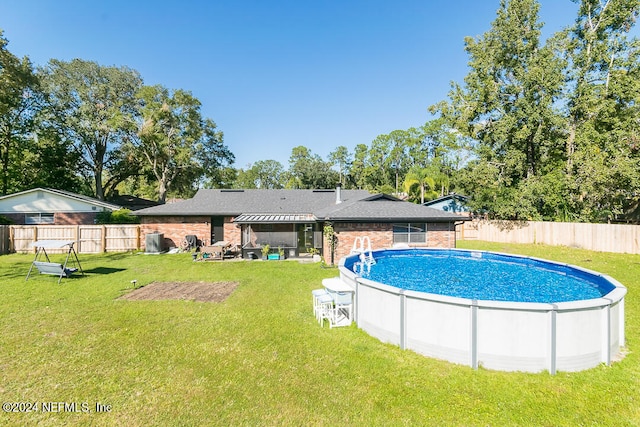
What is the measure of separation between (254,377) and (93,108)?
4141cm

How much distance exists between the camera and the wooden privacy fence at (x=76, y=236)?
1802 cm

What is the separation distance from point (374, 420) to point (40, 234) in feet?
78.9

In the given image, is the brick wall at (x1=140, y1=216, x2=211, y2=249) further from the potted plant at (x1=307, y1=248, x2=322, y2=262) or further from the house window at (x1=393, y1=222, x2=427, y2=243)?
the house window at (x1=393, y1=222, x2=427, y2=243)

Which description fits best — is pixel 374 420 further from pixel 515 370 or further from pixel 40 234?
pixel 40 234

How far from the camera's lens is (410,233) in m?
15.9

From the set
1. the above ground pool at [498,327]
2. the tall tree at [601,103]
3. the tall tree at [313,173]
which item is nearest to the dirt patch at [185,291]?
the above ground pool at [498,327]

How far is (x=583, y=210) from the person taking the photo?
22.4 m

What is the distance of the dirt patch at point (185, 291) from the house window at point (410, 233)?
9384mm

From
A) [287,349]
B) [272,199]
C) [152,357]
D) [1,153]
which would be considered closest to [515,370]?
[287,349]

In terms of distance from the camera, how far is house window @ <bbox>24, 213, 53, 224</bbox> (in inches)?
867

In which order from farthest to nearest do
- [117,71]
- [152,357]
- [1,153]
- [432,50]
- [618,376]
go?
1. [117,71]
2. [1,153]
3. [432,50]
4. [152,357]
5. [618,376]

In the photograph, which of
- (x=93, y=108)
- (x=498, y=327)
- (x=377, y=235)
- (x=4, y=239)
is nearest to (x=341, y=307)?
(x=498, y=327)

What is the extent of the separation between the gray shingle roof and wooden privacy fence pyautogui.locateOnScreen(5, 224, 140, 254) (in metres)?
2.69

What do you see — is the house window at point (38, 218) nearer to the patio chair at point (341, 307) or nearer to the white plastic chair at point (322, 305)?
the white plastic chair at point (322, 305)
